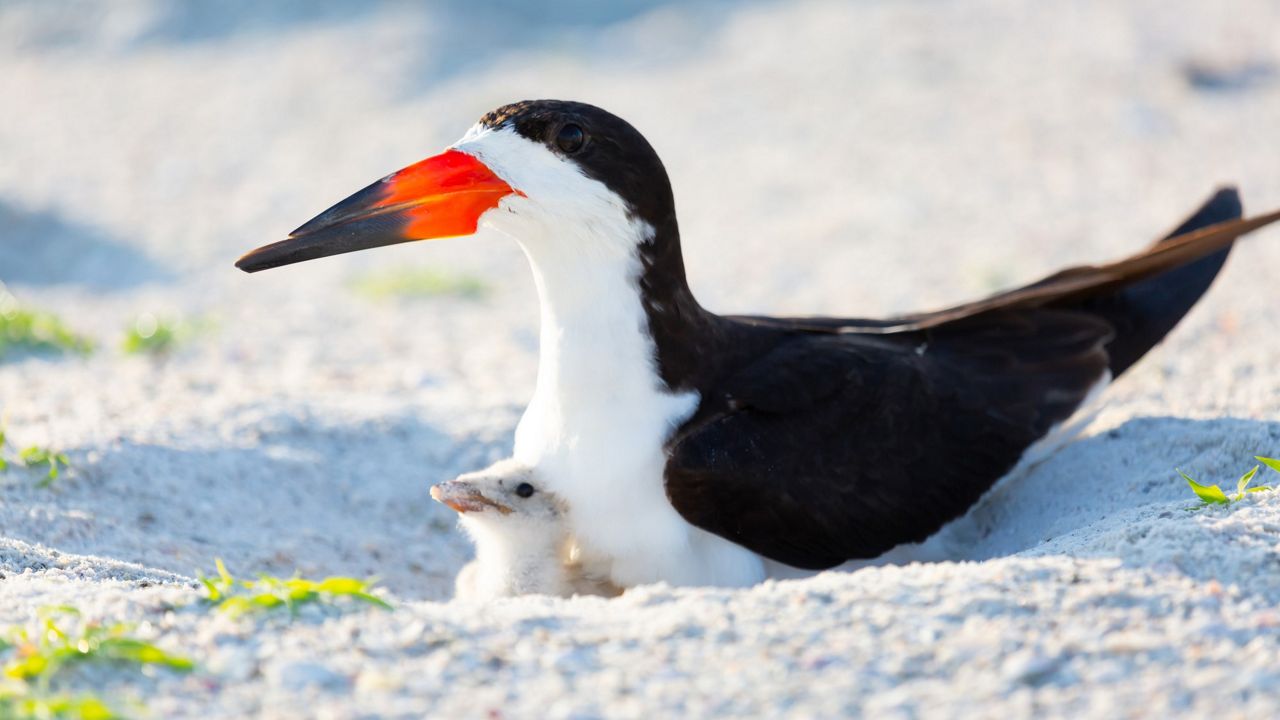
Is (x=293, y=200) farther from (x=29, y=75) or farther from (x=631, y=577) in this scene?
(x=631, y=577)

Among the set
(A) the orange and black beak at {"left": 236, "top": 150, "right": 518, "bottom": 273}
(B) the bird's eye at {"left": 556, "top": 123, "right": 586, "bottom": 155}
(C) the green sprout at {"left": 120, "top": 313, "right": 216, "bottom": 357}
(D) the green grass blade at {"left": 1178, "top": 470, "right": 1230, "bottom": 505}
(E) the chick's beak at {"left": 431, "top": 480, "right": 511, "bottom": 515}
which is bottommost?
(D) the green grass blade at {"left": 1178, "top": 470, "right": 1230, "bottom": 505}

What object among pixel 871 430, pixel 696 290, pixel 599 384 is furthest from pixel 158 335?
pixel 871 430

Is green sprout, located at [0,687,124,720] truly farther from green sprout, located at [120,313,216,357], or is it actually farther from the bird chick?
green sprout, located at [120,313,216,357]

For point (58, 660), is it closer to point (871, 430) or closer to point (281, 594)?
point (281, 594)

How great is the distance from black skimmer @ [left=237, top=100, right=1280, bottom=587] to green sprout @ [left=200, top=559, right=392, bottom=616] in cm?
97

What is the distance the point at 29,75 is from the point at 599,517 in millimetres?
13497

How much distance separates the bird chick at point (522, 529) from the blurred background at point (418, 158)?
86 centimetres

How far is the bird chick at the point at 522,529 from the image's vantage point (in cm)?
395

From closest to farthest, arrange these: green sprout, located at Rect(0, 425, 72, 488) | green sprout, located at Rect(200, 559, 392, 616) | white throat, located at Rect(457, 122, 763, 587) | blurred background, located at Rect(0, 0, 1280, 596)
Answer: green sprout, located at Rect(200, 559, 392, 616)
white throat, located at Rect(457, 122, 763, 587)
green sprout, located at Rect(0, 425, 72, 488)
blurred background, located at Rect(0, 0, 1280, 596)

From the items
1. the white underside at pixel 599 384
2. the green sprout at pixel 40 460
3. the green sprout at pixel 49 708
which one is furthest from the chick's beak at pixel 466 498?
the green sprout at pixel 49 708

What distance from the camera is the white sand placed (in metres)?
2.67

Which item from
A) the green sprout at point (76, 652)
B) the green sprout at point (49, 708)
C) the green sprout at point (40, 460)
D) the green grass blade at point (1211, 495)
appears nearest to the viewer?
the green sprout at point (49, 708)

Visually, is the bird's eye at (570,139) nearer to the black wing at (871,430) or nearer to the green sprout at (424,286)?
the black wing at (871,430)

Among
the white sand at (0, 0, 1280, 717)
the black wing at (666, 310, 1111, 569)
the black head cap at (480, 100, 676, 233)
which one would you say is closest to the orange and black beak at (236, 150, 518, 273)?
the black head cap at (480, 100, 676, 233)
